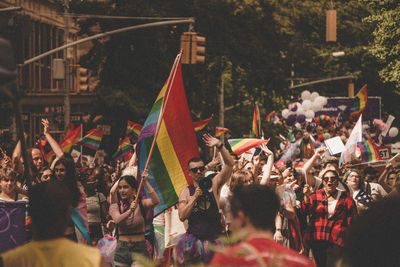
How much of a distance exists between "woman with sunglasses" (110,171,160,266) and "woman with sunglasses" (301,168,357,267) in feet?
6.87

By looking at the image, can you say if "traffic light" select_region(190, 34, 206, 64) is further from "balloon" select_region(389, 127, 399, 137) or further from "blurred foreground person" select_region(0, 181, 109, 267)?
"blurred foreground person" select_region(0, 181, 109, 267)

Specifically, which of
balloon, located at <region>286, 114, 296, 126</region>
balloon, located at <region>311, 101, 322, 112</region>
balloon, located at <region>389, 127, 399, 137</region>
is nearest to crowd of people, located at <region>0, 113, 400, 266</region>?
balloon, located at <region>389, 127, 399, 137</region>

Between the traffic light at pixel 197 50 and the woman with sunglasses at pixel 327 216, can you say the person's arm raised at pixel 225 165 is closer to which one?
the woman with sunglasses at pixel 327 216

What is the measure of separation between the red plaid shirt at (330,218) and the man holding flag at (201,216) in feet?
5.37

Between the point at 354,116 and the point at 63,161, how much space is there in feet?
67.8

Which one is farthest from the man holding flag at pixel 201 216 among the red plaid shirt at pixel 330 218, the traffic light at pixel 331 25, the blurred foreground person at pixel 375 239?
the traffic light at pixel 331 25

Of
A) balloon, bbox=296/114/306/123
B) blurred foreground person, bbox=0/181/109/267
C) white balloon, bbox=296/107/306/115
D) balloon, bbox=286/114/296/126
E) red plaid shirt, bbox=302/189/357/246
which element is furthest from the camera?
white balloon, bbox=296/107/306/115

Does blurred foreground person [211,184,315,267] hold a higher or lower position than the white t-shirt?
higher

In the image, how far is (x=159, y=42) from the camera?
3022 cm

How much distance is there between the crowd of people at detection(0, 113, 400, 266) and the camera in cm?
308

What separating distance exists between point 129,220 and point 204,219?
809mm

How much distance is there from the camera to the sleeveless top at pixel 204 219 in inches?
304

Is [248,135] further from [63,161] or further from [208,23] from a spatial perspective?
[63,161]

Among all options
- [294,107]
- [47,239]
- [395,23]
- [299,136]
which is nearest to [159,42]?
[294,107]
